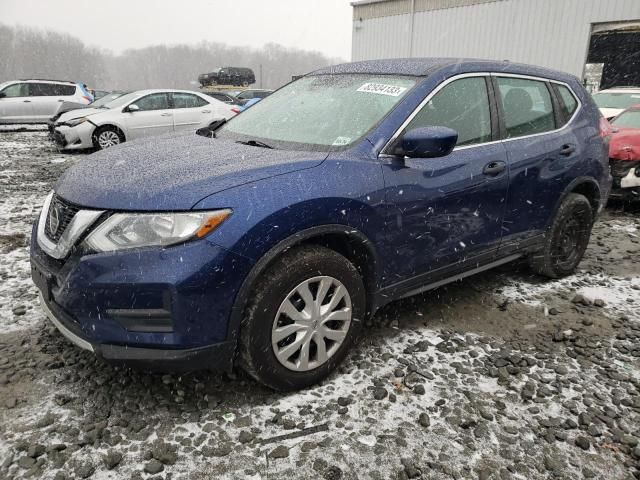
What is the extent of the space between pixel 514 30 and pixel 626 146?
45.7 feet

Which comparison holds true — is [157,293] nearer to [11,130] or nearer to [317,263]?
[317,263]

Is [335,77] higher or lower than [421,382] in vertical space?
higher

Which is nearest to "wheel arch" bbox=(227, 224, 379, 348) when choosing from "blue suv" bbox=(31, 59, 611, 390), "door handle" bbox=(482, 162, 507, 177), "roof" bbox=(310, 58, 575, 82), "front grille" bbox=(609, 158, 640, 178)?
"blue suv" bbox=(31, 59, 611, 390)

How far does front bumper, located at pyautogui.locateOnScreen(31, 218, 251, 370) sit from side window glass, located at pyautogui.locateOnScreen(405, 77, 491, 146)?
142 cm

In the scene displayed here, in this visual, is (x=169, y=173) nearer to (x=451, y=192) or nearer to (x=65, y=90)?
(x=451, y=192)

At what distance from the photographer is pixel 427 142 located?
2.47 metres

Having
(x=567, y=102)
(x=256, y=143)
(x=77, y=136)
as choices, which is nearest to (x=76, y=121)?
(x=77, y=136)

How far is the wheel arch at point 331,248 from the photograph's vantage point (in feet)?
7.09

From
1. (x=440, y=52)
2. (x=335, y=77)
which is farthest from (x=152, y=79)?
(x=335, y=77)

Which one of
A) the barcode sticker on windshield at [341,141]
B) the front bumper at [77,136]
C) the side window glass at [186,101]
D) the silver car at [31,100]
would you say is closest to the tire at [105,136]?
the front bumper at [77,136]

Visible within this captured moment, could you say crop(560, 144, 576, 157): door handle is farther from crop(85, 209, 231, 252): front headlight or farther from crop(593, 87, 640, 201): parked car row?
crop(593, 87, 640, 201): parked car row

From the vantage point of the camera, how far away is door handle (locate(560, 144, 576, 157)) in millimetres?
3572

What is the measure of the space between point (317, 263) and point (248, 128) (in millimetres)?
1268

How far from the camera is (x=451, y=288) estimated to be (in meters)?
3.92
